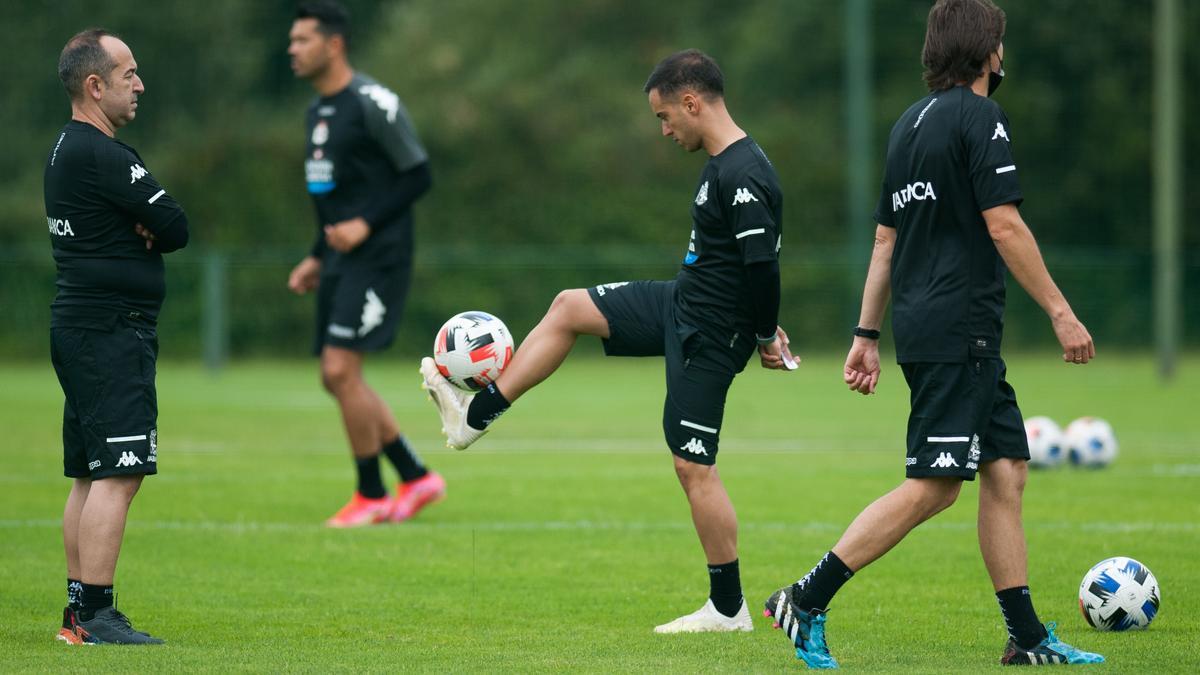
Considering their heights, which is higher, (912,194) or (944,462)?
(912,194)

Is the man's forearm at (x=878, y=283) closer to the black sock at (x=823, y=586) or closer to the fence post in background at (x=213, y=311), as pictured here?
the black sock at (x=823, y=586)

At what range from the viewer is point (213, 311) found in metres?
24.7

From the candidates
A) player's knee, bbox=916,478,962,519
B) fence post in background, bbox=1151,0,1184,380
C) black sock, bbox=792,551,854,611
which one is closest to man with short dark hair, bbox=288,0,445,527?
black sock, bbox=792,551,854,611

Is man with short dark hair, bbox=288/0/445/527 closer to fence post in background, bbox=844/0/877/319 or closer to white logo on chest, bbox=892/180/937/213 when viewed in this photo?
white logo on chest, bbox=892/180/937/213

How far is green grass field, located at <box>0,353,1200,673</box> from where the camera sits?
572 cm

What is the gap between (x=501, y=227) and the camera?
29.3m

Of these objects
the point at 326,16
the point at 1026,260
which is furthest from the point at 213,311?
the point at 1026,260

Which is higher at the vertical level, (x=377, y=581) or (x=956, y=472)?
(x=956, y=472)

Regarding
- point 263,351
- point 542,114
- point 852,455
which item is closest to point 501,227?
point 542,114

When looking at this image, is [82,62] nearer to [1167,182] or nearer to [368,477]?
[368,477]

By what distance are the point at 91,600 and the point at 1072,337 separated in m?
3.58

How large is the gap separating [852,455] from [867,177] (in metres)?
15.5

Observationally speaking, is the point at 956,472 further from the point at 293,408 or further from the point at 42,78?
the point at 42,78

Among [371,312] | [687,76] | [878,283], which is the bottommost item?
[371,312]
